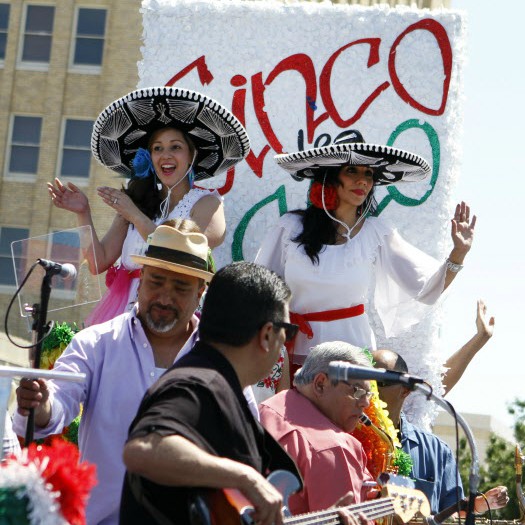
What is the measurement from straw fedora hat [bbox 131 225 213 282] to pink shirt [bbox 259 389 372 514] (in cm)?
75

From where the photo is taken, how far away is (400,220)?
24.6 feet

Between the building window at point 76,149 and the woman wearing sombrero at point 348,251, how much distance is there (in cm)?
2856

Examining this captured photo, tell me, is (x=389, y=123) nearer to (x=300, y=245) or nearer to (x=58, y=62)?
(x=300, y=245)

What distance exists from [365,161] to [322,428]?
2052 mm

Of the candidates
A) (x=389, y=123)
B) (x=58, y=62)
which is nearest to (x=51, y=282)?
(x=389, y=123)

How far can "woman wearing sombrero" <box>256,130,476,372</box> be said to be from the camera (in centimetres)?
662

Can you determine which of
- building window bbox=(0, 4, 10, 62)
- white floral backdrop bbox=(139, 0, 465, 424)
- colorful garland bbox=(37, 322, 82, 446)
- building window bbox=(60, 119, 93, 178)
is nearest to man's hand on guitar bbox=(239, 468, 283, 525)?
colorful garland bbox=(37, 322, 82, 446)

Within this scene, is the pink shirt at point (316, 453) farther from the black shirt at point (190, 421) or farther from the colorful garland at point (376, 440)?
the black shirt at point (190, 421)

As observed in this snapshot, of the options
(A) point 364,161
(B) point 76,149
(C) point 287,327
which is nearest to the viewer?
(C) point 287,327

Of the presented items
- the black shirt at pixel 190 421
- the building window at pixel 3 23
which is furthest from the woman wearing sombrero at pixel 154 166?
the building window at pixel 3 23

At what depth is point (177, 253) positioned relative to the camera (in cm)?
476

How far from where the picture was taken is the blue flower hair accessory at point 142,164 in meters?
6.88

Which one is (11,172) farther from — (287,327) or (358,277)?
(287,327)

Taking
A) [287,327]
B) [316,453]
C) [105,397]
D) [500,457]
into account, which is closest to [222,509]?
[287,327]
